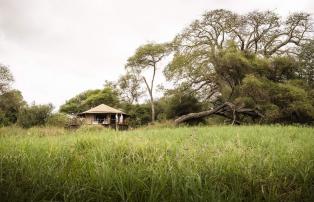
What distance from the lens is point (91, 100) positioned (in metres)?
49.0

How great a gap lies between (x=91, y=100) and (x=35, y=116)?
27.1m

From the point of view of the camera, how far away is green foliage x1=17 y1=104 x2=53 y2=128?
21.8 meters

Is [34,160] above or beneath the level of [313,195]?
above

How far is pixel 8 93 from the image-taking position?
32.4 m

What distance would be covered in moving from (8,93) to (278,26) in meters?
31.8

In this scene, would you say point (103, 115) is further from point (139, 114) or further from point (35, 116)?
point (35, 116)

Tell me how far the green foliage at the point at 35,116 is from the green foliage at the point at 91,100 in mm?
23310

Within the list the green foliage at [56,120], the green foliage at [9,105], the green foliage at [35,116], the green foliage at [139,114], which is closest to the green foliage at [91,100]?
the green foliage at [139,114]

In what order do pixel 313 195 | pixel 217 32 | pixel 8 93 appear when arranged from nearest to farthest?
pixel 313 195 → pixel 217 32 → pixel 8 93

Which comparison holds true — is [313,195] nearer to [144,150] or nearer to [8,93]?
[144,150]

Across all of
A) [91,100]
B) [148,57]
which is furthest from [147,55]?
[91,100]

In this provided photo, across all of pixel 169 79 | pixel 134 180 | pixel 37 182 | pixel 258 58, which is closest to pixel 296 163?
Result: pixel 134 180

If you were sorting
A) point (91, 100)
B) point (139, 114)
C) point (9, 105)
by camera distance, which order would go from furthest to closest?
point (91, 100) → point (139, 114) → point (9, 105)

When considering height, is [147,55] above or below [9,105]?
above
